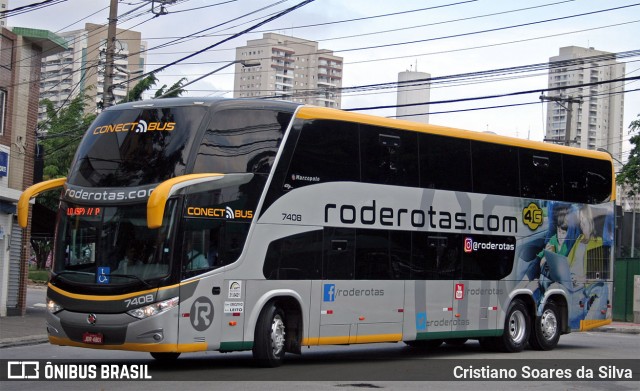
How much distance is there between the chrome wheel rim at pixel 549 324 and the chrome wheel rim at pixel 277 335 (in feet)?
24.2

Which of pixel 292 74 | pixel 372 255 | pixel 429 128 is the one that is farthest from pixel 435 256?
pixel 292 74

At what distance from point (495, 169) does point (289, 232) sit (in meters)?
5.80

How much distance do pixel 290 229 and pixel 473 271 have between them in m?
5.02

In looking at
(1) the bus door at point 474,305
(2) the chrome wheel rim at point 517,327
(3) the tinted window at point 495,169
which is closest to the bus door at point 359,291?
(1) the bus door at point 474,305

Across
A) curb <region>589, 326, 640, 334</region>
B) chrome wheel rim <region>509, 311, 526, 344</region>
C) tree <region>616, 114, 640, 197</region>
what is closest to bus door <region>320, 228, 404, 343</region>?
chrome wheel rim <region>509, 311, 526, 344</region>

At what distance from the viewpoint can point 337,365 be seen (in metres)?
16.7

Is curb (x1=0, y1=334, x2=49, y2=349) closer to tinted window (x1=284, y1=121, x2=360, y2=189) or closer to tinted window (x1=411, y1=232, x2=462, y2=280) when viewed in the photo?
tinted window (x1=284, y1=121, x2=360, y2=189)

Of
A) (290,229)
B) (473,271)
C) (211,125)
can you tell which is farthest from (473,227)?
(211,125)

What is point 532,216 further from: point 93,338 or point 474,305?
point 93,338

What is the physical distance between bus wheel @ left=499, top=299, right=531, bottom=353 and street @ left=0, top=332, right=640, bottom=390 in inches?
12.4

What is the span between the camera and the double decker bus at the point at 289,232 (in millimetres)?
14578

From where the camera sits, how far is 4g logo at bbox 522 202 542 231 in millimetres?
20594

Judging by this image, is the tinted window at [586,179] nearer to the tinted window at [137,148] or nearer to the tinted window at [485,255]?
the tinted window at [485,255]

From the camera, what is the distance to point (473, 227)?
19.5 metres
